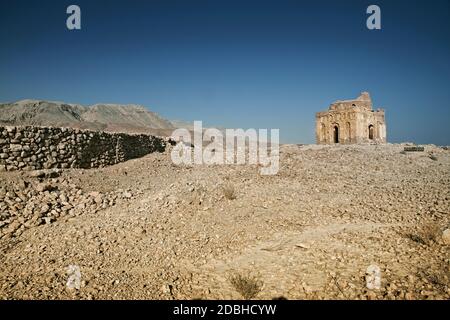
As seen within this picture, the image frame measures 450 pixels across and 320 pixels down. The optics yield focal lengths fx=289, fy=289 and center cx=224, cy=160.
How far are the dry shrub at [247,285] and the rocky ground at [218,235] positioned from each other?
5 cm

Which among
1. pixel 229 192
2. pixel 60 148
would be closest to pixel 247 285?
pixel 229 192

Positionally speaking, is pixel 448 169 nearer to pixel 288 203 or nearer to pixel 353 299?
pixel 288 203

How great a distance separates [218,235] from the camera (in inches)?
229

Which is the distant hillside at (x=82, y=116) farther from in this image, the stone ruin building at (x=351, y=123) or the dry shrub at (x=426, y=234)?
the dry shrub at (x=426, y=234)

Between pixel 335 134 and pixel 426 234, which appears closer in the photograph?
pixel 426 234

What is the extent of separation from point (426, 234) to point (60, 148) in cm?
1050

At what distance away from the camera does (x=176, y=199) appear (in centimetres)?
741

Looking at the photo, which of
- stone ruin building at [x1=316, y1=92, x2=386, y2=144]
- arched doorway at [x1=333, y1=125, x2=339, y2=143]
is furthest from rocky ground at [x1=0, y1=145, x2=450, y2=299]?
arched doorway at [x1=333, y1=125, x2=339, y2=143]

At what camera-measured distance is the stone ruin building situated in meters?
27.2

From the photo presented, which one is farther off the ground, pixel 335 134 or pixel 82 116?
pixel 82 116

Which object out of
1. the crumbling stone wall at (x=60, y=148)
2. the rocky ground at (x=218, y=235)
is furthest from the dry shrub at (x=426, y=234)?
the crumbling stone wall at (x=60, y=148)

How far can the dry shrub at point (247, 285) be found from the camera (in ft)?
12.6

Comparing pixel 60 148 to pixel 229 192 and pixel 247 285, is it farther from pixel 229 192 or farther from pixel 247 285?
pixel 247 285

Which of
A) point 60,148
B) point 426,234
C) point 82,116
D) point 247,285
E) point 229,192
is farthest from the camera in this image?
point 82,116
